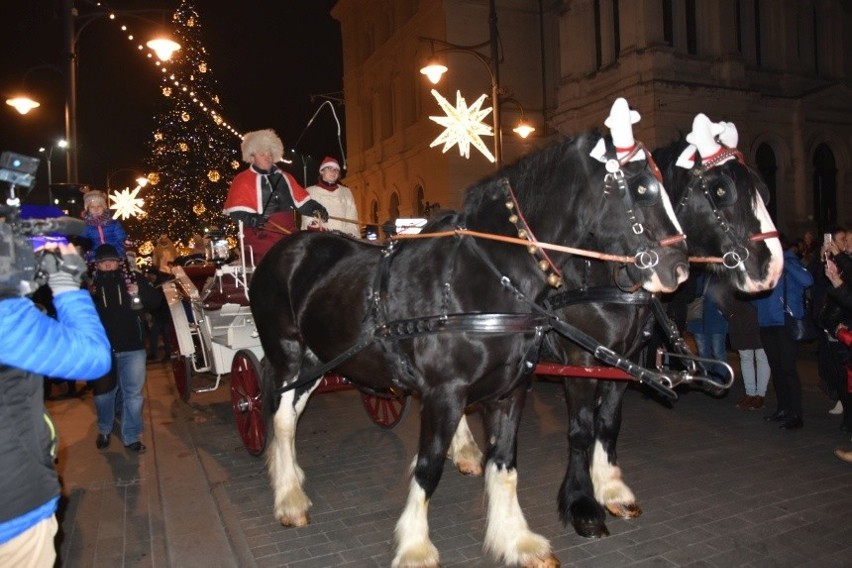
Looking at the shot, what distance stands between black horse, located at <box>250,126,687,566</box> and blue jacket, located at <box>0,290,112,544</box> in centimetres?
193

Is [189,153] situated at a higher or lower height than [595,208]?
higher

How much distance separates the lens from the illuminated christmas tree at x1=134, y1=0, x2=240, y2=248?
670 inches

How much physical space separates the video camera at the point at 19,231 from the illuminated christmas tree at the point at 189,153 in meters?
15.1

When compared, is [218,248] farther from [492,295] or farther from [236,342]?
[492,295]

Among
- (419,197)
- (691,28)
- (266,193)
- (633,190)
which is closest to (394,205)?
(419,197)

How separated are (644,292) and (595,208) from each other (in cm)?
107

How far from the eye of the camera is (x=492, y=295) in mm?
3756

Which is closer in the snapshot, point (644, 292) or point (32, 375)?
point (32, 375)

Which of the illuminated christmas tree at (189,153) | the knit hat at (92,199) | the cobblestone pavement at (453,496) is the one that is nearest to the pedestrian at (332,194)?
the knit hat at (92,199)

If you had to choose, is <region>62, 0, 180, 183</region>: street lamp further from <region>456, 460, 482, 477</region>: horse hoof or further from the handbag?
the handbag

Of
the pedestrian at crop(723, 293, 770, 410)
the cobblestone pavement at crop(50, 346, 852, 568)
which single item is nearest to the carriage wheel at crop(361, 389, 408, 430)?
the cobblestone pavement at crop(50, 346, 852, 568)

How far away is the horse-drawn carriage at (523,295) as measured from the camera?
365 centimetres

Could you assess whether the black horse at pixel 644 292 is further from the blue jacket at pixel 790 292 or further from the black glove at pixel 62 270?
the black glove at pixel 62 270

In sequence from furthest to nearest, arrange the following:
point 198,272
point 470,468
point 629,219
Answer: point 198,272
point 470,468
point 629,219
